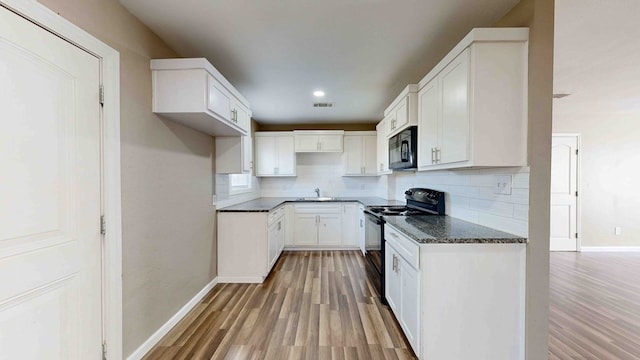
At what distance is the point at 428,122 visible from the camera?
7.67 feet

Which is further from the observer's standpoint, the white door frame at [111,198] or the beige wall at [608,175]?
the beige wall at [608,175]

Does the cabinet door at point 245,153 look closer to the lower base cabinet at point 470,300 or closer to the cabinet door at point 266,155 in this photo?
the cabinet door at point 266,155

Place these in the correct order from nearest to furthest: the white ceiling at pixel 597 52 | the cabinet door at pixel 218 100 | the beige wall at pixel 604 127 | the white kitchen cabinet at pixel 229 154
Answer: the white ceiling at pixel 597 52
the cabinet door at pixel 218 100
the beige wall at pixel 604 127
the white kitchen cabinet at pixel 229 154

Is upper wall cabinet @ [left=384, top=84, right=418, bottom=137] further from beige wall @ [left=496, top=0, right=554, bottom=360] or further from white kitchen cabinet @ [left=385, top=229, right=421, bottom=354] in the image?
white kitchen cabinet @ [left=385, top=229, right=421, bottom=354]

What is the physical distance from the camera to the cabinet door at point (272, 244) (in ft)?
11.1

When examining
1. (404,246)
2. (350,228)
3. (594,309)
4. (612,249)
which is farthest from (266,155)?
(612,249)

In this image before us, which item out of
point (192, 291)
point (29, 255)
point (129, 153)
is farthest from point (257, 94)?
point (29, 255)

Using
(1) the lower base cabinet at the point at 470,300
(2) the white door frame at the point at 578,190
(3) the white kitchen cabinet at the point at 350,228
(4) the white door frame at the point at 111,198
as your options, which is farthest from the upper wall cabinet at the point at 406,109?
(2) the white door frame at the point at 578,190

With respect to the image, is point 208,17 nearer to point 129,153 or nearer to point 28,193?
point 129,153

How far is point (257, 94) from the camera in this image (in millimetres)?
3432

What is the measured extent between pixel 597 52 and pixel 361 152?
128 inches

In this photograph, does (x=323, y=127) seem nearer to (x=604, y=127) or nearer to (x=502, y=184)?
(x=502, y=184)

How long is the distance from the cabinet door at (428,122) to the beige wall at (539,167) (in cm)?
65

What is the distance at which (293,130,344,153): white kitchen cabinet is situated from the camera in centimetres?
492
